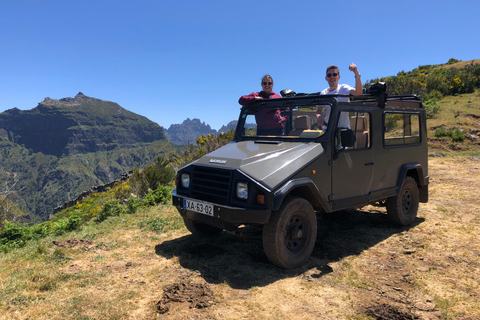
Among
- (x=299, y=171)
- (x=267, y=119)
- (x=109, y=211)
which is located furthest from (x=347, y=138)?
(x=109, y=211)

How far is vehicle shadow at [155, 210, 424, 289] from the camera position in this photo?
4.03m

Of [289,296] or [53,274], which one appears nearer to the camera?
[289,296]

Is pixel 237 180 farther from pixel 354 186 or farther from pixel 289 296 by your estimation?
pixel 354 186

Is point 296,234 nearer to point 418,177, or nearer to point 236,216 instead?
point 236,216

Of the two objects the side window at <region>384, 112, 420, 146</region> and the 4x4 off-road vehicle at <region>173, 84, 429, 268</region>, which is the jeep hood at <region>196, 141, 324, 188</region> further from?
the side window at <region>384, 112, 420, 146</region>

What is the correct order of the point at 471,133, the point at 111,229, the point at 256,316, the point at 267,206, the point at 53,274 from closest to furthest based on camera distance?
the point at 256,316, the point at 267,206, the point at 53,274, the point at 111,229, the point at 471,133

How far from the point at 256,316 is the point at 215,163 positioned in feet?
6.66

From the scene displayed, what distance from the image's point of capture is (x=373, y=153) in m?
5.25

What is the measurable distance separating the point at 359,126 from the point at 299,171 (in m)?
1.66

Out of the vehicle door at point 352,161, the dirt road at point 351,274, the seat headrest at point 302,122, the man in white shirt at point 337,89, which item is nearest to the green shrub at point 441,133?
the dirt road at point 351,274

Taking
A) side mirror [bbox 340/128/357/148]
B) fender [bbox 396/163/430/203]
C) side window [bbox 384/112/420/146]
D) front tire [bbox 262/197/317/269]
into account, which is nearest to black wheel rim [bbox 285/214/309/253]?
front tire [bbox 262/197/317/269]

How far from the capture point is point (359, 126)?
5.09 metres

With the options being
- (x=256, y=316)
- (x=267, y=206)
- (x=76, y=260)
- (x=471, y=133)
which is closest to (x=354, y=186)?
(x=267, y=206)

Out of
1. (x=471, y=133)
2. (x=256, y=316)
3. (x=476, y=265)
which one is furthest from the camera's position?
(x=471, y=133)
